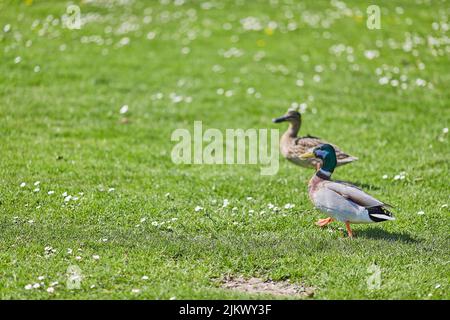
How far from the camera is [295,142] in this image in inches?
339

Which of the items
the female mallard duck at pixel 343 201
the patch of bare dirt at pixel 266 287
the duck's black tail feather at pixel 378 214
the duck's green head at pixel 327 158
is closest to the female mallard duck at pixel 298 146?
the duck's green head at pixel 327 158

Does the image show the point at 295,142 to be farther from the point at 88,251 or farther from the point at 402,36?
the point at 402,36

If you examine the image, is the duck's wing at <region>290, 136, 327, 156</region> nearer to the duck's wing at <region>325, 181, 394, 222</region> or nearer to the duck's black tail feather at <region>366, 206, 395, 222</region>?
the duck's wing at <region>325, 181, 394, 222</region>

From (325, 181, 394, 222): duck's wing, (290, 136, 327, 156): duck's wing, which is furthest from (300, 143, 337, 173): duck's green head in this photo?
(290, 136, 327, 156): duck's wing

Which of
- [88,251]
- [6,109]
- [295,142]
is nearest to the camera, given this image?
[88,251]

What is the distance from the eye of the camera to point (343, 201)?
255 inches

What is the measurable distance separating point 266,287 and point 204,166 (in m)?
3.58

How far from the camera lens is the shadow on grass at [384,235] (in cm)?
670

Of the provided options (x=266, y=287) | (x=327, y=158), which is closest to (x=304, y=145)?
(x=327, y=158)

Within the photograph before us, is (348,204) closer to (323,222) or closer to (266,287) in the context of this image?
(323,222)

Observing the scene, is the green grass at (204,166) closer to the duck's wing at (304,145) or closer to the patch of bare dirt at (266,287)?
the patch of bare dirt at (266,287)

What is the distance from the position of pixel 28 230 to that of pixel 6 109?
184 inches
